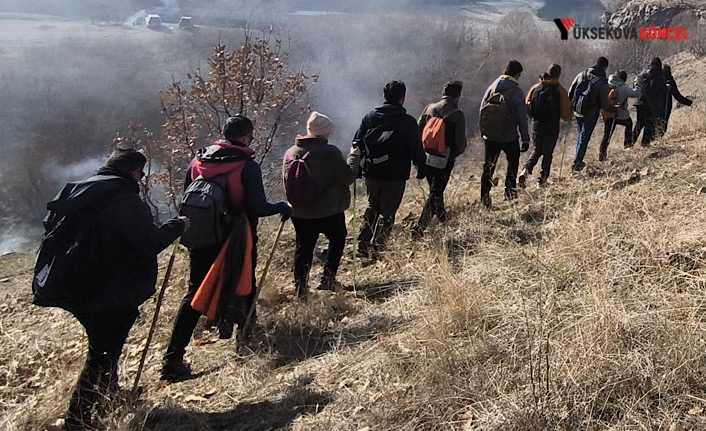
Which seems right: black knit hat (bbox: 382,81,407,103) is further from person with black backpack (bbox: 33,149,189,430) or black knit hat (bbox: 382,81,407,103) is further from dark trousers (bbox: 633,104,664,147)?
dark trousers (bbox: 633,104,664,147)

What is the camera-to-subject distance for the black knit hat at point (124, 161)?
3025mm

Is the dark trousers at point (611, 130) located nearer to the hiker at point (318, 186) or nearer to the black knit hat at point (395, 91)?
the black knit hat at point (395, 91)

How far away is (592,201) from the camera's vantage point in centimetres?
510

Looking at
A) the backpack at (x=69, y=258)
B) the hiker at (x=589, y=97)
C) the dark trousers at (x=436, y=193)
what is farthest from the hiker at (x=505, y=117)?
the backpack at (x=69, y=258)

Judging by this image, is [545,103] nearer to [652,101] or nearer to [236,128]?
[652,101]

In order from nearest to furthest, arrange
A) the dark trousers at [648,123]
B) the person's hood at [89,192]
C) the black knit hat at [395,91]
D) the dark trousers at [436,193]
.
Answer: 1. the person's hood at [89,192]
2. the black knit hat at [395,91]
3. the dark trousers at [436,193]
4. the dark trousers at [648,123]

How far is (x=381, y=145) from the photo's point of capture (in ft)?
16.4

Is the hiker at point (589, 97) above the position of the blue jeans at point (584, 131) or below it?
above

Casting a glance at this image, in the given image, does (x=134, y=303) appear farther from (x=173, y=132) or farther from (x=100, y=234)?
(x=173, y=132)

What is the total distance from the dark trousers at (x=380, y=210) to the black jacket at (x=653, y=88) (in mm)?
5102

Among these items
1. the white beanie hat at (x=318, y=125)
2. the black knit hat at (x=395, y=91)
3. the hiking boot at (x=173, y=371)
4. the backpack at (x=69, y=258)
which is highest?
the black knit hat at (x=395, y=91)

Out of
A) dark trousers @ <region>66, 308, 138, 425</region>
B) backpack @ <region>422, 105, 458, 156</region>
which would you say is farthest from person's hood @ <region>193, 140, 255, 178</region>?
backpack @ <region>422, 105, 458, 156</region>

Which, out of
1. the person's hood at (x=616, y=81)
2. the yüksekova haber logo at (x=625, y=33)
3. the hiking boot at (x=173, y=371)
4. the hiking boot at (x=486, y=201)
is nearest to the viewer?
the hiking boot at (x=173, y=371)

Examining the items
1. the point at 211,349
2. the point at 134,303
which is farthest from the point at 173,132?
the point at 134,303
